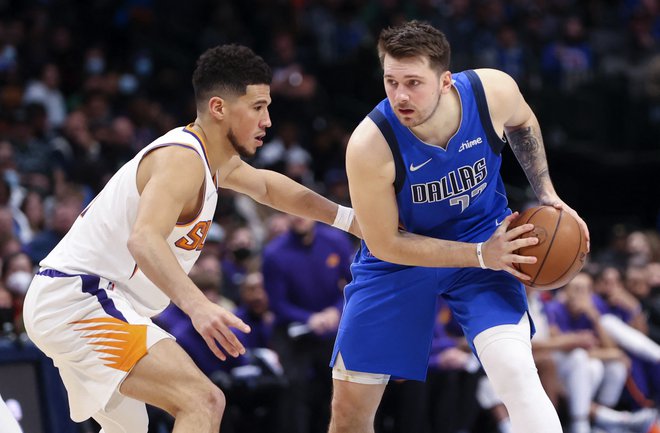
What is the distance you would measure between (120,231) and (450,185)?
1.39 m

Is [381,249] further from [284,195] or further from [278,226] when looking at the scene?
[278,226]

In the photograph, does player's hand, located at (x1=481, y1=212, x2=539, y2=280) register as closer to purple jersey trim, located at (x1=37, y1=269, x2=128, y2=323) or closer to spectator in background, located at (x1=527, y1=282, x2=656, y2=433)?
purple jersey trim, located at (x1=37, y1=269, x2=128, y2=323)

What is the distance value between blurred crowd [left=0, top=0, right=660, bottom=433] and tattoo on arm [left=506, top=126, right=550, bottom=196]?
9.41ft

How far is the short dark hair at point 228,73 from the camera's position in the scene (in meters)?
4.24

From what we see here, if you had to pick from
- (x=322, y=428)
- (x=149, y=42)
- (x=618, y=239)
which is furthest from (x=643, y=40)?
(x=322, y=428)

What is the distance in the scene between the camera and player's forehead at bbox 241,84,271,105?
4.25 meters

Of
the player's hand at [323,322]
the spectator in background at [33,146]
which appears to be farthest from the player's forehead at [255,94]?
the spectator in background at [33,146]

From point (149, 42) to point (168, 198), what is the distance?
899cm

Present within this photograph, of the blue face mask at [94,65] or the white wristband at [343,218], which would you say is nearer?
→ the white wristband at [343,218]

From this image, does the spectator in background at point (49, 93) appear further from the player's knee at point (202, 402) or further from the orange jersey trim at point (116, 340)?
the player's knee at point (202, 402)

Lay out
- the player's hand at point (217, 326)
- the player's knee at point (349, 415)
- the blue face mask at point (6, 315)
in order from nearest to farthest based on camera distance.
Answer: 1. the player's hand at point (217, 326)
2. the player's knee at point (349, 415)
3. the blue face mask at point (6, 315)

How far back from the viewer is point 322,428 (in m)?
7.50

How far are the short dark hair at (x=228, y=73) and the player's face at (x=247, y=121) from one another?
3 cm

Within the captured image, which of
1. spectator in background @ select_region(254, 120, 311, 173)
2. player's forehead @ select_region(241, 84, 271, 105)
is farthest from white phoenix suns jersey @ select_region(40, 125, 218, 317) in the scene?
spectator in background @ select_region(254, 120, 311, 173)
